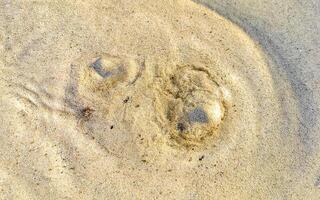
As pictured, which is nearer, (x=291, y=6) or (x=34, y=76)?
(x=34, y=76)

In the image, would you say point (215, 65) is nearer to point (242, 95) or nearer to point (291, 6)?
point (242, 95)

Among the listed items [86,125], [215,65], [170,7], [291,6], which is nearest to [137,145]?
[86,125]

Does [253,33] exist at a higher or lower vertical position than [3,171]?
higher

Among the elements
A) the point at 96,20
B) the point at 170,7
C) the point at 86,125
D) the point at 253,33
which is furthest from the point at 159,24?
the point at 86,125

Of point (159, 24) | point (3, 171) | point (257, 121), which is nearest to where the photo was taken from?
point (3, 171)

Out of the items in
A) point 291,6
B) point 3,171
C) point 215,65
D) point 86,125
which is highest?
point 291,6

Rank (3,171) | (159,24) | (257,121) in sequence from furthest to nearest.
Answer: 1. (159,24)
2. (257,121)
3. (3,171)
